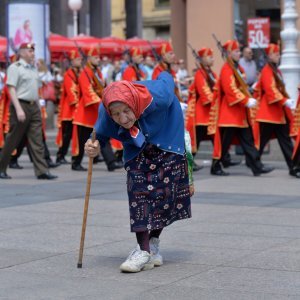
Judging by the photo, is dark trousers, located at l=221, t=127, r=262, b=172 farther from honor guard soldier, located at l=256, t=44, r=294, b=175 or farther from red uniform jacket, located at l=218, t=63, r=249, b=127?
honor guard soldier, located at l=256, t=44, r=294, b=175

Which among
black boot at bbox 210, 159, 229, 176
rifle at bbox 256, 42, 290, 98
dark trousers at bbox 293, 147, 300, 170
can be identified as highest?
rifle at bbox 256, 42, 290, 98

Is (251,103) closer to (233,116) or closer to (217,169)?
(233,116)

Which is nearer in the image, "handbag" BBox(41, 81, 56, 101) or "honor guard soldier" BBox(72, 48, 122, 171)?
"honor guard soldier" BBox(72, 48, 122, 171)

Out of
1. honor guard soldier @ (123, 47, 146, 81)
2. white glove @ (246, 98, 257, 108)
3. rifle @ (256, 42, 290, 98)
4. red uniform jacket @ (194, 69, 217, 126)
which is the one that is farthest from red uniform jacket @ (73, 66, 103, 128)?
rifle @ (256, 42, 290, 98)

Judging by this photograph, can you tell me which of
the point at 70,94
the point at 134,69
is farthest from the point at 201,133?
the point at 70,94

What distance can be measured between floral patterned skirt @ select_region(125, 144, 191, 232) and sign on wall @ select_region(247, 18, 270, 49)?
16.0 meters

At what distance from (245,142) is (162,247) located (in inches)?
276

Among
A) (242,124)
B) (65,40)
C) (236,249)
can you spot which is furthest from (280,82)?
(65,40)

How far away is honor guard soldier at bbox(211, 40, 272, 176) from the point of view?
1548 centimetres

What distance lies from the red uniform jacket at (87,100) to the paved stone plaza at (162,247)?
3323 millimetres

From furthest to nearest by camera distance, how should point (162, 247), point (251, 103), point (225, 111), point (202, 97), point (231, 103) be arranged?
1. point (202, 97)
2. point (225, 111)
3. point (231, 103)
4. point (251, 103)
5. point (162, 247)

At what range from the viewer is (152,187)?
7.86 metres

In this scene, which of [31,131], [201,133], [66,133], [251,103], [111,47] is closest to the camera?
[31,131]

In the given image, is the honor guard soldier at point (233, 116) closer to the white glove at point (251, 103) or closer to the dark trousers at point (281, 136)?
the white glove at point (251, 103)
